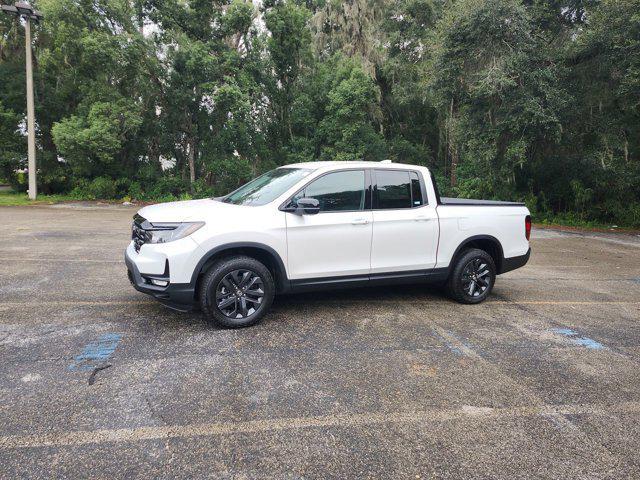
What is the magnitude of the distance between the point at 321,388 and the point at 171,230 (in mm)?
2201

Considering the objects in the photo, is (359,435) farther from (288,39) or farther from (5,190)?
(5,190)

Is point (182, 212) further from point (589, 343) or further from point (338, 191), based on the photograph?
point (589, 343)

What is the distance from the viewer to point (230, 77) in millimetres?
19734

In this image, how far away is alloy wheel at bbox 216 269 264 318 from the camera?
454cm

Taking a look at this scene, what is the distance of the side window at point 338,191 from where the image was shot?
16.2ft

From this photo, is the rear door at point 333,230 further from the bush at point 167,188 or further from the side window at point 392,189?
the bush at point 167,188

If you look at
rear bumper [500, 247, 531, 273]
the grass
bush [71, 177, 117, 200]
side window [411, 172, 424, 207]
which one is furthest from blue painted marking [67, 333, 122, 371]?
bush [71, 177, 117, 200]

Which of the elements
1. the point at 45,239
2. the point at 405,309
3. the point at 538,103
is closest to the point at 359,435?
the point at 405,309

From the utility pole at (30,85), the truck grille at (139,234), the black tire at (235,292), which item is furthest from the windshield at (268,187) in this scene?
the utility pole at (30,85)

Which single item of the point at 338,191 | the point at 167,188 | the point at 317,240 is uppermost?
the point at 167,188

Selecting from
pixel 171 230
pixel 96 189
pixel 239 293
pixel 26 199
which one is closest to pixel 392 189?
pixel 239 293

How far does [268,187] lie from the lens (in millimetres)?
5250

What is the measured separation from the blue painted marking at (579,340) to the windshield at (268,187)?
3378 millimetres

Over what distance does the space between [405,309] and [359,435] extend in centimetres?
281
